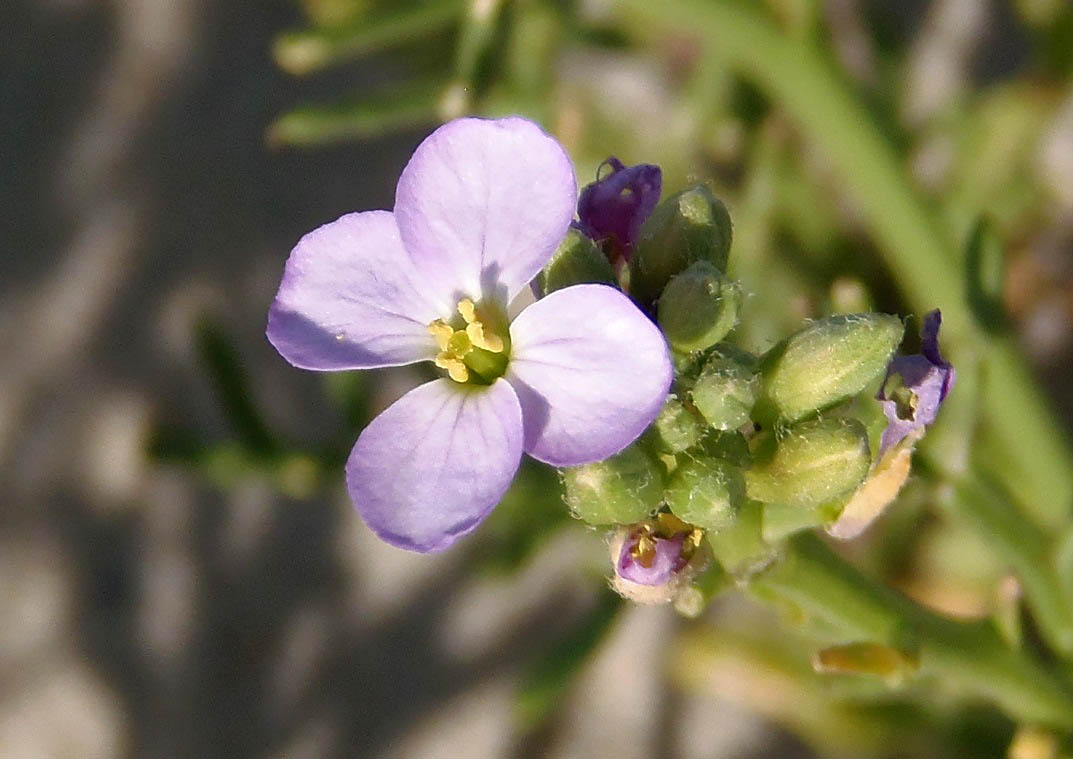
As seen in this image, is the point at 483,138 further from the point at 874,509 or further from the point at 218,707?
the point at 218,707

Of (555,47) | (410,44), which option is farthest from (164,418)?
(555,47)

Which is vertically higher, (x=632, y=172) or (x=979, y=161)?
(x=632, y=172)

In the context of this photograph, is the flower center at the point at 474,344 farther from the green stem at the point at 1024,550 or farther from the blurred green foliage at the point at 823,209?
the green stem at the point at 1024,550

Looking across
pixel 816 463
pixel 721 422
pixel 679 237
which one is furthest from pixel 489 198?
pixel 816 463

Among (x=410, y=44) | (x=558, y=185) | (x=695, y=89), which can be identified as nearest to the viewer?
(x=558, y=185)

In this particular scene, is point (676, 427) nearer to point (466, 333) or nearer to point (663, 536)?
point (663, 536)

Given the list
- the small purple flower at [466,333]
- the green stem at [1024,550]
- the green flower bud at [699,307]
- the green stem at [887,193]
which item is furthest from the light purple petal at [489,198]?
the green stem at [887,193]
